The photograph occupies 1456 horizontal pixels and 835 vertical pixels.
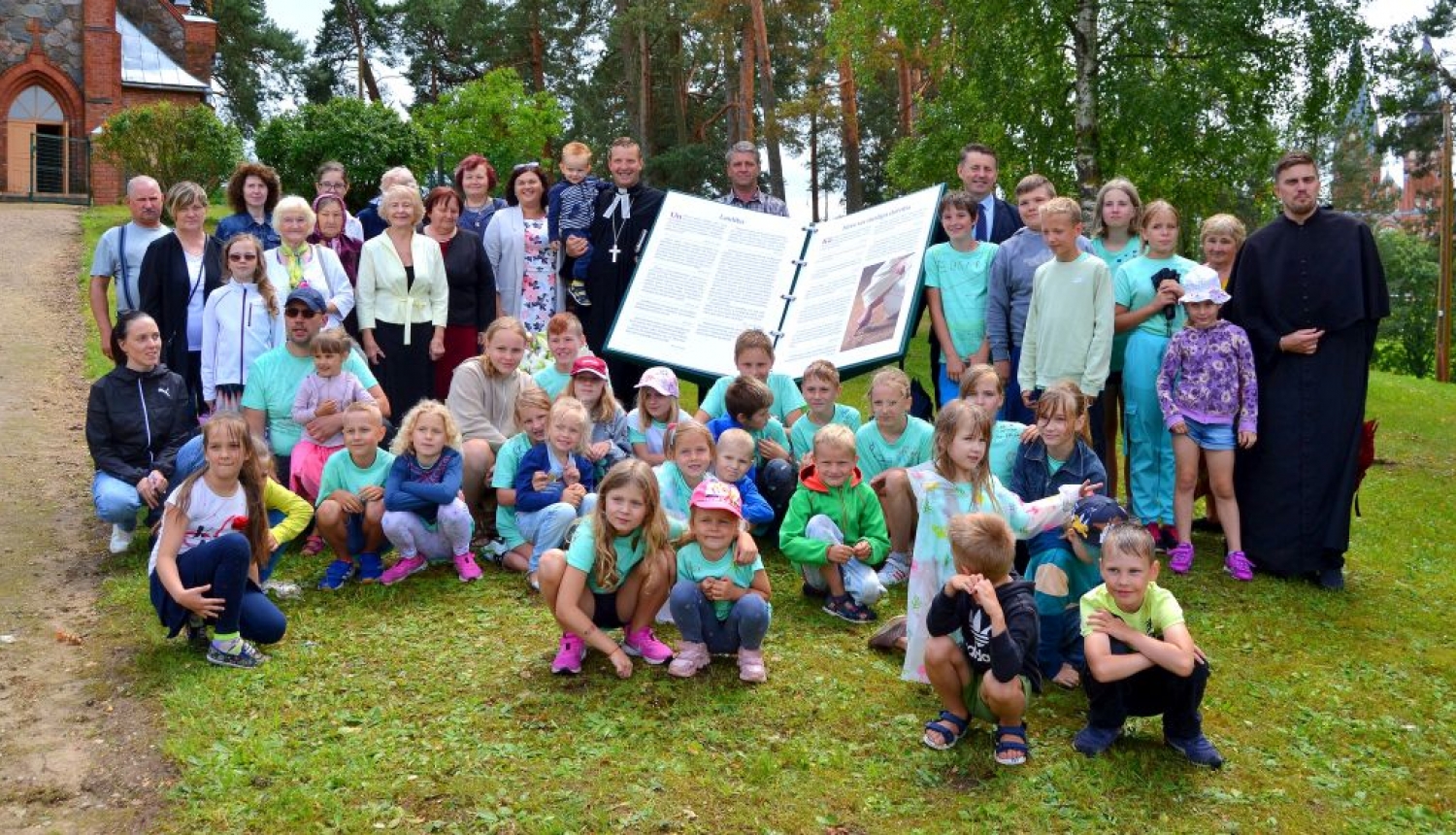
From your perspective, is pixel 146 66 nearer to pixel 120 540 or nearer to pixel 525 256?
pixel 525 256

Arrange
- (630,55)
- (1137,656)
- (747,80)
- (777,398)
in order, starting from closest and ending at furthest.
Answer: (1137,656)
(777,398)
(747,80)
(630,55)

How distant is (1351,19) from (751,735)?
11903 millimetres

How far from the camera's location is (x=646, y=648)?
509cm

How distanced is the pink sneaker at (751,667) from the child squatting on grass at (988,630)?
2.72ft

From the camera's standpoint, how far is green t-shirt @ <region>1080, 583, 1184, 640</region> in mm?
4250

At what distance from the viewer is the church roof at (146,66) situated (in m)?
32.2

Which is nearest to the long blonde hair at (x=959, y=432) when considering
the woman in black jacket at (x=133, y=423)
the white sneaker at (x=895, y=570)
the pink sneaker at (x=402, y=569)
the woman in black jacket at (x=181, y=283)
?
the white sneaker at (x=895, y=570)

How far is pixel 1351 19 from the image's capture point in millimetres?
12977

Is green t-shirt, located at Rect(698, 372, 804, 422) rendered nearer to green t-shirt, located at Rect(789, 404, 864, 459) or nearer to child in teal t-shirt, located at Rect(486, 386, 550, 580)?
green t-shirt, located at Rect(789, 404, 864, 459)

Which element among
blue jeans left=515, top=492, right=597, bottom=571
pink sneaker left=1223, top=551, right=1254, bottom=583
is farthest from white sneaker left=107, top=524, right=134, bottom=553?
pink sneaker left=1223, top=551, right=1254, bottom=583

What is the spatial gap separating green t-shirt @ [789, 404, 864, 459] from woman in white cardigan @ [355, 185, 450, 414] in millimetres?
2359

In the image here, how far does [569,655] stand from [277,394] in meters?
2.69

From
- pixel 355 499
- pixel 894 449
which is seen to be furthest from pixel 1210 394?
pixel 355 499

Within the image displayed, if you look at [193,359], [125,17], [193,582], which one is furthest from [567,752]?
[125,17]
